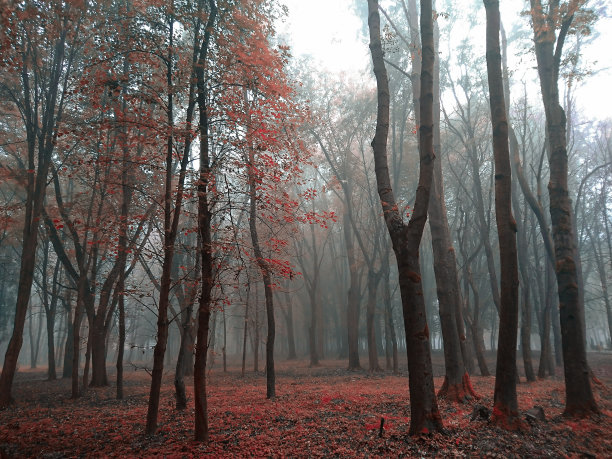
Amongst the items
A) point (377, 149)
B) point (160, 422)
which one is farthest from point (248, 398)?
point (377, 149)

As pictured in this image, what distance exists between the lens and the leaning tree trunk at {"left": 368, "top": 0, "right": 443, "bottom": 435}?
5.41m

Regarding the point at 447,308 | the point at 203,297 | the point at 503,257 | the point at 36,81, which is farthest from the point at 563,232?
the point at 36,81

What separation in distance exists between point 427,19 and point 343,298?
26898 millimetres

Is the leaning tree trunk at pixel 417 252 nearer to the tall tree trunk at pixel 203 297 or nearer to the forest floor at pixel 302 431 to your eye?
the forest floor at pixel 302 431

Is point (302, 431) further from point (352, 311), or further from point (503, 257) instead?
point (352, 311)

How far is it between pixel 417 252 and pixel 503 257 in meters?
1.66

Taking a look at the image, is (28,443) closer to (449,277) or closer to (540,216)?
(449,277)

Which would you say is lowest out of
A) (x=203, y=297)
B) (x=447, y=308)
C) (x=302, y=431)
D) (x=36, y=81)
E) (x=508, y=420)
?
(x=302, y=431)

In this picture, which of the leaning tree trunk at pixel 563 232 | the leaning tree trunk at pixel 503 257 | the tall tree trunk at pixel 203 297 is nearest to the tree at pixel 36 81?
the tall tree trunk at pixel 203 297

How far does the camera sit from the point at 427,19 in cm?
652

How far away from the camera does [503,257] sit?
6320mm

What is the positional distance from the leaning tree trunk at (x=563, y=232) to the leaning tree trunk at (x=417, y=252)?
3.20m

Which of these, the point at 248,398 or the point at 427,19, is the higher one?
the point at 427,19

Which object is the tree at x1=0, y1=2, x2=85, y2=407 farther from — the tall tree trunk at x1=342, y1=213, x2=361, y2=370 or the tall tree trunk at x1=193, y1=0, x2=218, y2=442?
the tall tree trunk at x1=342, y1=213, x2=361, y2=370
